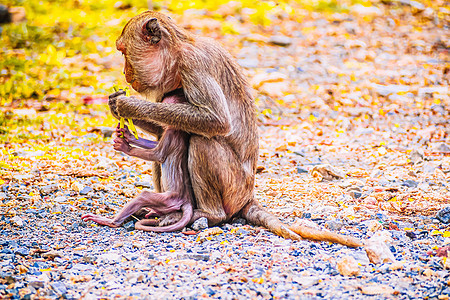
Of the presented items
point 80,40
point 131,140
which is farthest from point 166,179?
point 80,40

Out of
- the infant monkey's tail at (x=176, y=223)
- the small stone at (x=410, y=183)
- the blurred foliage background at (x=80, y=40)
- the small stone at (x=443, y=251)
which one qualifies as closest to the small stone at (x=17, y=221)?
the infant monkey's tail at (x=176, y=223)

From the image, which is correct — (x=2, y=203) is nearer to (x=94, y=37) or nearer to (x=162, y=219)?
(x=162, y=219)

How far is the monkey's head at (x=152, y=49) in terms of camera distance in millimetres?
4742

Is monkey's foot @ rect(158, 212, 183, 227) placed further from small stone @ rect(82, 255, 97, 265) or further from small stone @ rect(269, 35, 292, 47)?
small stone @ rect(269, 35, 292, 47)

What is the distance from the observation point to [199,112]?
15.1ft

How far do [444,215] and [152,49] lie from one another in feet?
9.74

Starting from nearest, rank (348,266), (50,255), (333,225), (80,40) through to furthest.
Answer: (348,266), (50,255), (333,225), (80,40)

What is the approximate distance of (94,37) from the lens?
11648mm

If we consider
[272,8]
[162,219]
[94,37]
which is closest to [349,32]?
[272,8]

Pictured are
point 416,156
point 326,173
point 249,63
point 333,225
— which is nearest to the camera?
point 333,225

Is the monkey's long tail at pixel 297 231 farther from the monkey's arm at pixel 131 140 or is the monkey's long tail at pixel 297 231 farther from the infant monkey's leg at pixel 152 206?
the monkey's arm at pixel 131 140

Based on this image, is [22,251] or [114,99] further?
[114,99]

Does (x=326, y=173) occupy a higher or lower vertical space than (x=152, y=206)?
lower

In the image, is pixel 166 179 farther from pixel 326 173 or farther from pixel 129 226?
pixel 326 173
